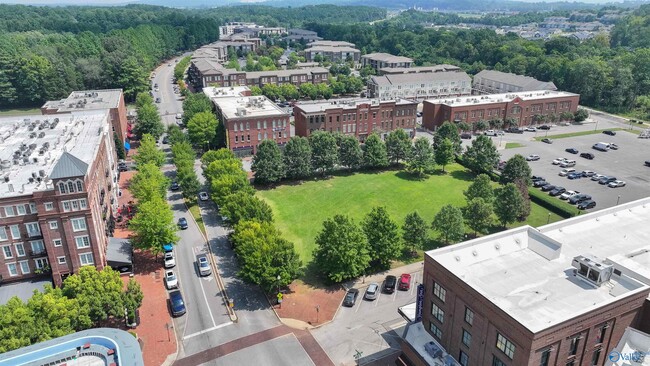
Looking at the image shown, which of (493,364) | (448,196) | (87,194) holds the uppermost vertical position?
(87,194)

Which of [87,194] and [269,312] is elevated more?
[87,194]

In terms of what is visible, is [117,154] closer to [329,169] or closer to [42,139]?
[42,139]

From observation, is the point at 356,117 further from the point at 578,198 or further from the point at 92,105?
the point at 92,105

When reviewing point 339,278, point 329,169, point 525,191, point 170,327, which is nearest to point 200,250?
point 170,327

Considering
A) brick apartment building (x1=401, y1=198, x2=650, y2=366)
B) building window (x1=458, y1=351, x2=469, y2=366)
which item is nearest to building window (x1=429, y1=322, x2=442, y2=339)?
brick apartment building (x1=401, y1=198, x2=650, y2=366)

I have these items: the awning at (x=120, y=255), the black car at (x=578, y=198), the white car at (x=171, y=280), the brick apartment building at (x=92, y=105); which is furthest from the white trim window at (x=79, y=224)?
the black car at (x=578, y=198)

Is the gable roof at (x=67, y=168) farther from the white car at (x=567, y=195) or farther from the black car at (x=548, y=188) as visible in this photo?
the white car at (x=567, y=195)

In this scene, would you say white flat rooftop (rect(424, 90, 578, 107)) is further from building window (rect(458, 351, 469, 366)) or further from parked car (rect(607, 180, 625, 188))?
building window (rect(458, 351, 469, 366))

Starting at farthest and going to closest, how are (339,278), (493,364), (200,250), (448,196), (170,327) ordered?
(448,196) < (200,250) < (339,278) < (170,327) < (493,364)
